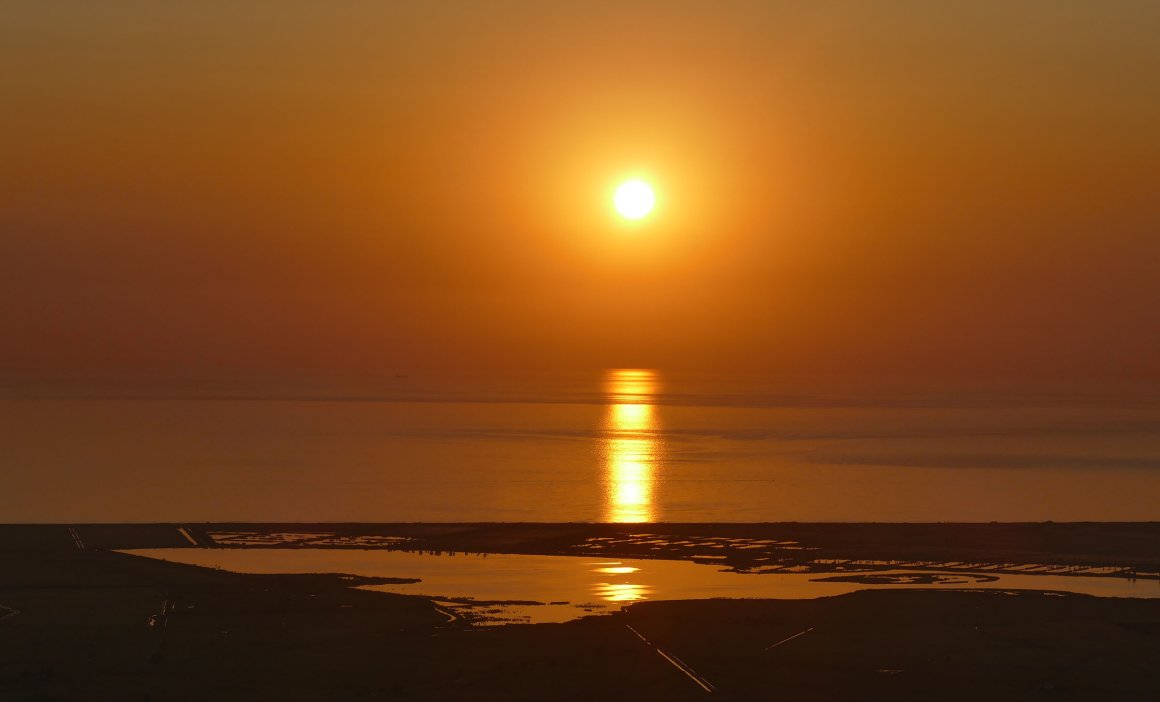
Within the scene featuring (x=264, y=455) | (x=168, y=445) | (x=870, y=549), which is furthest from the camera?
(x=168, y=445)

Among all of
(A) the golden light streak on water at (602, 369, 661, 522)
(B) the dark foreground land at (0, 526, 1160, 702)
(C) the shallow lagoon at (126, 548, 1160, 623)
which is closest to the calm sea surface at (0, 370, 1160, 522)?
(A) the golden light streak on water at (602, 369, 661, 522)

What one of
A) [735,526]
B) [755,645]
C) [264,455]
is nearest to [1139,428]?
[264,455]

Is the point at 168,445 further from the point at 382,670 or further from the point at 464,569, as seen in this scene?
the point at 382,670

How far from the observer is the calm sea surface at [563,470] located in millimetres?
63688

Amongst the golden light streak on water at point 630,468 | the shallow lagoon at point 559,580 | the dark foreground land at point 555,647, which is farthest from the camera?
the golden light streak on water at point 630,468

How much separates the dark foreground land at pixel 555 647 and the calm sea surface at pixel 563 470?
2551 centimetres

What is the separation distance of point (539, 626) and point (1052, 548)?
73.8 ft

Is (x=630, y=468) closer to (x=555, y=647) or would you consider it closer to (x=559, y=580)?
(x=559, y=580)

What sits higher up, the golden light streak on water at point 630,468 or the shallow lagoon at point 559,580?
the golden light streak on water at point 630,468

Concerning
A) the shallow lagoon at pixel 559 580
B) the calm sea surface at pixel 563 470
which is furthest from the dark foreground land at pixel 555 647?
the calm sea surface at pixel 563 470

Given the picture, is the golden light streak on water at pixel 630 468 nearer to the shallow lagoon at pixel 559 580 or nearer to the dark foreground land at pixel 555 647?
the shallow lagoon at pixel 559 580

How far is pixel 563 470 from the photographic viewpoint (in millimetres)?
88625

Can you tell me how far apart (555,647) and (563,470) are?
198 feet

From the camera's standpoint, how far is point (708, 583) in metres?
38.3
